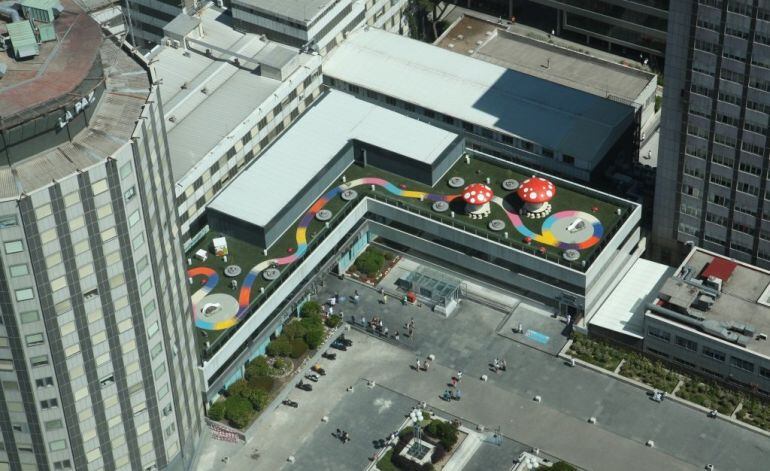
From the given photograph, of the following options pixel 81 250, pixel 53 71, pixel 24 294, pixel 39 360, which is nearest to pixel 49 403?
pixel 39 360

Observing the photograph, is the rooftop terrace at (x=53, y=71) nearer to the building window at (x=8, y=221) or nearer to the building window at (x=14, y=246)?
the building window at (x=8, y=221)

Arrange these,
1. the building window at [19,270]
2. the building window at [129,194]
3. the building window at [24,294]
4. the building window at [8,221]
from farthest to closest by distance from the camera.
A: the building window at [129,194]
the building window at [24,294]
the building window at [19,270]
the building window at [8,221]

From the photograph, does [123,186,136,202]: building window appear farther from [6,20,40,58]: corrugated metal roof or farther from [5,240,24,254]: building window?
[6,20,40,58]: corrugated metal roof

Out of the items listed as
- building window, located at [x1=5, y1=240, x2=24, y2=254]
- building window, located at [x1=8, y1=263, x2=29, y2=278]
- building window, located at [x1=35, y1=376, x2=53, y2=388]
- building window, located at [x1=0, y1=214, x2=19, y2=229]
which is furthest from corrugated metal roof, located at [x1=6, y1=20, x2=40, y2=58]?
building window, located at [x1=35, y1=376, x2=53, y2=388]

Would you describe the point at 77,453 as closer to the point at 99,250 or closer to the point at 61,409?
the point at 61,409

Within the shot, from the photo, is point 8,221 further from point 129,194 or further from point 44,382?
point 44,382

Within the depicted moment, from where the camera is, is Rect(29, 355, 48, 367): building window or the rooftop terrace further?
Rect(29, 355, 48, 367): building window

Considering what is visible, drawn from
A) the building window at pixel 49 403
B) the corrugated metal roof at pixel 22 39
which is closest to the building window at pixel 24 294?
the building window at pixel 49 403
